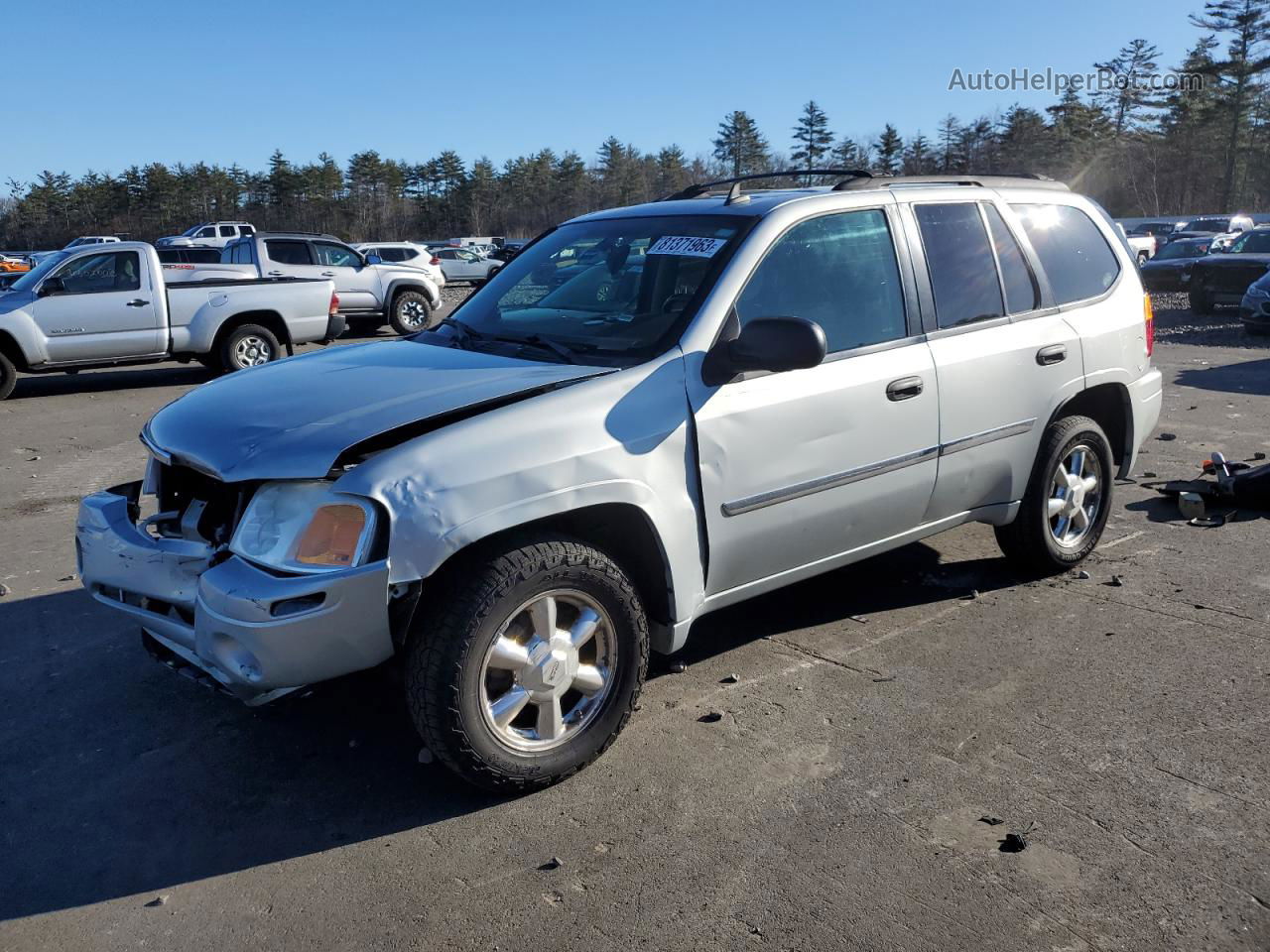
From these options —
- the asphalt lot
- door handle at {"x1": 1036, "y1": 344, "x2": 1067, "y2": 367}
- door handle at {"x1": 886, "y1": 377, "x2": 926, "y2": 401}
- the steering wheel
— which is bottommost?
the asphalt lot

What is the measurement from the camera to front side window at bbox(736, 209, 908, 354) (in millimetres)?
3969

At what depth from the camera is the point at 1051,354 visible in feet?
16.0

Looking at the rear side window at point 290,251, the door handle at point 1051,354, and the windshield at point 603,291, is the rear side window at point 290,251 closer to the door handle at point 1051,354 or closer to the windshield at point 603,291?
the windshield at point 603,291

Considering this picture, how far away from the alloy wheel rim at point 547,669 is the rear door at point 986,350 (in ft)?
5.85

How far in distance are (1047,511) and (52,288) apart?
1197cm

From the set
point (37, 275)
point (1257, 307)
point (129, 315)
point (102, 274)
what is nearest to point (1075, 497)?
point (129, 315)

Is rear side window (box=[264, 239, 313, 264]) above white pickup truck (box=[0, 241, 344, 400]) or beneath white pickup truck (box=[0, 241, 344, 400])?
above

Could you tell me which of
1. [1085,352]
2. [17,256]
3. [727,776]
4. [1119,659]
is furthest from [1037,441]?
[17,256]

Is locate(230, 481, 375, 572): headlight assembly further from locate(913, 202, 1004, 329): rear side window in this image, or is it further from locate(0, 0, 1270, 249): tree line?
locate(0, 0, 1270, 249): tree line

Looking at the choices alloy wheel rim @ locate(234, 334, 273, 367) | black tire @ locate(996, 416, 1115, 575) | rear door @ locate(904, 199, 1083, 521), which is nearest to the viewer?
rear door @ locate(904, 199, 1083, 521)

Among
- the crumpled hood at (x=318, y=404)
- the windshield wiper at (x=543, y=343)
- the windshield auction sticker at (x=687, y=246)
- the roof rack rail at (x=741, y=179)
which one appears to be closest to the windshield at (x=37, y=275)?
the crumpled hood at (x=318, y=404)

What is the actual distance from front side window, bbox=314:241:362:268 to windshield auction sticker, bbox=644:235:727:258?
15.5 meters

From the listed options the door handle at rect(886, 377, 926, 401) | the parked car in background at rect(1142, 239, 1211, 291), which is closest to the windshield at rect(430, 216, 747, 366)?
the door handle at rect(886, 377, 926, 401)

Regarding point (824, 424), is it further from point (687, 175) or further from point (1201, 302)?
point (687, 175)
